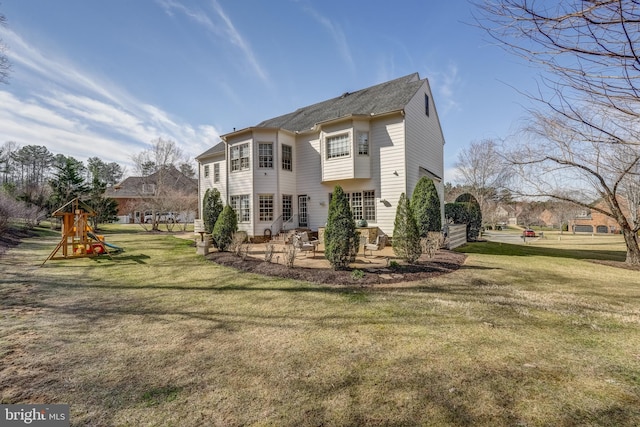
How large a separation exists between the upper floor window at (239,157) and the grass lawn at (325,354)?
10.8m

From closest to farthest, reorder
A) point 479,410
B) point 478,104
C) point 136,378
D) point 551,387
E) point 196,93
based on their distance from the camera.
Result: point 479,410, point 551,387, point 136,378, point 478,104, point 196,93

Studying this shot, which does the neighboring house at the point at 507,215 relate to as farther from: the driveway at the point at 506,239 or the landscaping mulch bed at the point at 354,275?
the landscaping mulch bed at the point at 354,275

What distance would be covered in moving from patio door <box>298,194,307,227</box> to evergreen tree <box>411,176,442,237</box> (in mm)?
6768

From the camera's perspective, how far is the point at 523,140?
36.3ft

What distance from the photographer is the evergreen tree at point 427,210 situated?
502 inches

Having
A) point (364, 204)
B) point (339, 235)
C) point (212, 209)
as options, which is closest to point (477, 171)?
point (364, 204)

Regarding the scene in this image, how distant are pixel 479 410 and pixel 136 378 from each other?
3.87 m

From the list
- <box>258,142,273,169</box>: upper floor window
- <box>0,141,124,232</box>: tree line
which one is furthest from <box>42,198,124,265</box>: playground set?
<box>0,141,124,232</box>: tree line

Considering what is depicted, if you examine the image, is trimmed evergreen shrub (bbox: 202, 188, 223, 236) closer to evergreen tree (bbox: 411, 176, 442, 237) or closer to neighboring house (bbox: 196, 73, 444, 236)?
neighboring house (bbox: 196, 73, 444, 236)

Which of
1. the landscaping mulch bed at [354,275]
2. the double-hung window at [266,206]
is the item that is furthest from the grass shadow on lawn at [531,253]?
the double-hung window at [266,206]

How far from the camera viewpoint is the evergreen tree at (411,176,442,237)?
12750mm

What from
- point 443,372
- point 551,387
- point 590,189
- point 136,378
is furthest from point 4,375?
point 590,189

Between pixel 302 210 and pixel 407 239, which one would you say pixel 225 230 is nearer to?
pixel 302 210

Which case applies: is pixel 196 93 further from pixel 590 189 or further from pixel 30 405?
pixel 590 189
